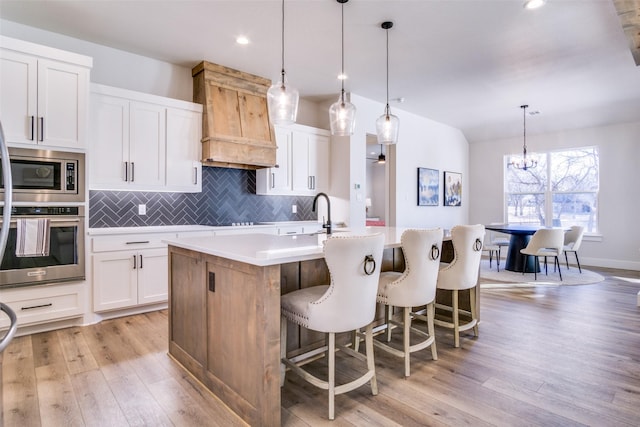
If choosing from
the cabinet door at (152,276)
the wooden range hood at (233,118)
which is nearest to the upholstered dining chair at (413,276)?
the cabinet door at (152,276)

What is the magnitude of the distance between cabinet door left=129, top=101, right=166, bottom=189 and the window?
6.87 meters

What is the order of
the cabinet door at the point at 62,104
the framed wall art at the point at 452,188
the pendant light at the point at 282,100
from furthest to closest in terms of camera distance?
the framed wall art at the point at 452,188 < the cabinet door at the point at 62,104 < the pendant light at the point at 282,100

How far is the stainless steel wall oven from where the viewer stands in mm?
2889

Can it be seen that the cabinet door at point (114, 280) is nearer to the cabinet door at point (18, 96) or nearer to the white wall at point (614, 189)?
the cabinet door at point (18, 96)

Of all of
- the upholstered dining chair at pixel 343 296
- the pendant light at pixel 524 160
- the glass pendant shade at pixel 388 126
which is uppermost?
the pendant light at pixel 524 160

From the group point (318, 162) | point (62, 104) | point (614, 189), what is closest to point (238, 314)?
point (62, 104)

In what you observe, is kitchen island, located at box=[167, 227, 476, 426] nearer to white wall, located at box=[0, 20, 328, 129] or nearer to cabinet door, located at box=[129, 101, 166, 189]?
cabinet door, located at box=[129, 101, 166, 189]

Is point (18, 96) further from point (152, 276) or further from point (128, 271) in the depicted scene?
point (152, 276)

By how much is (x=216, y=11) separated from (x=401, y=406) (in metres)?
3.34

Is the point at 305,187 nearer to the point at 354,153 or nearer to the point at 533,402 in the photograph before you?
the point at 354,153

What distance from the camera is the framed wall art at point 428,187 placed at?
6657 mm

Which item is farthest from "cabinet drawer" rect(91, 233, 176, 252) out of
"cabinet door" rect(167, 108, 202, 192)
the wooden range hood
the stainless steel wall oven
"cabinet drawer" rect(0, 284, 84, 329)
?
the wooden range hood

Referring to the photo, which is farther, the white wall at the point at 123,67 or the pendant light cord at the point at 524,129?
the pendant light cord at the point at 524,129

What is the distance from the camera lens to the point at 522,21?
129 inches
